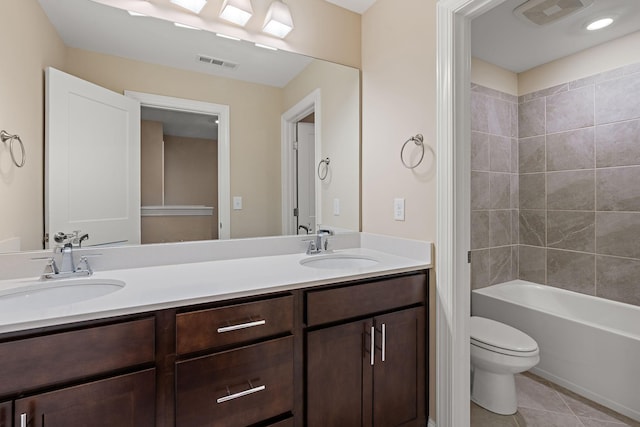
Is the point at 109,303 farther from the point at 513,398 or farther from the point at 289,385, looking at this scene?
the point at 513,398

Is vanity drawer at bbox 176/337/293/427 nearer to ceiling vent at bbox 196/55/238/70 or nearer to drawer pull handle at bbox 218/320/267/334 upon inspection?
drawer pull handle at bbox 218/320/267/334

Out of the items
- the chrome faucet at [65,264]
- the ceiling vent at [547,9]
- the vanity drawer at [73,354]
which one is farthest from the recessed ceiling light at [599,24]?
the chrome faucet at [65,264]

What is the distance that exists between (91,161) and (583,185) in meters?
3.24

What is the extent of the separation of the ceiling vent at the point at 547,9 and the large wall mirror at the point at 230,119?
3.44 feet

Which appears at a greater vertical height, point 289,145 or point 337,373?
point 289,145

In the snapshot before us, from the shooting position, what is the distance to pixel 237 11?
1606mm

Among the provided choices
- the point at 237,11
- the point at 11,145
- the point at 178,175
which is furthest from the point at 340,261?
the point at 11,145

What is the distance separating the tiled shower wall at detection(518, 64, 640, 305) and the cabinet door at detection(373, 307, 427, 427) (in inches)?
70.9

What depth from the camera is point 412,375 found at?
1.49m

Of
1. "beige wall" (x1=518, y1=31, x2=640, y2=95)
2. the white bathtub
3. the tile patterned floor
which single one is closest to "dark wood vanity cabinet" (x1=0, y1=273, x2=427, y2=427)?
the tile patterned floor

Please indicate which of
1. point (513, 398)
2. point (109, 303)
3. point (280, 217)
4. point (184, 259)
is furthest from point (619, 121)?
point (109, 303)

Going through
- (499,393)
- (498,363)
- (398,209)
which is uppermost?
(398,209)

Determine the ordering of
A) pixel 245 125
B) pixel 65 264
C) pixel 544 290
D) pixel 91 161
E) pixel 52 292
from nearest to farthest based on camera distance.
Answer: pixel 52 292
pixel 65 264
pixel 91 161
pixel 245 125
pixel 544 290

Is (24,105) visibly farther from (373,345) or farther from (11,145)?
(373,345)
